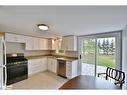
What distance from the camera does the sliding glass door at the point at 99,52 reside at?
3.79 meters

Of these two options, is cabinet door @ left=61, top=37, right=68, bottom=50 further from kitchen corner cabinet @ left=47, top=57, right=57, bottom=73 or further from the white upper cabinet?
the white upper cabinet

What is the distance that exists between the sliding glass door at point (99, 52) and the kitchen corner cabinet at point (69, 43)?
31 cm

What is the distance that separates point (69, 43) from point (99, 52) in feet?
4.57

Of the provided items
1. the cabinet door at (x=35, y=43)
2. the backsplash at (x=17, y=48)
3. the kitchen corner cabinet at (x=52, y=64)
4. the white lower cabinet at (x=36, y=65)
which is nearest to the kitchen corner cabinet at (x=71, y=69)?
the kitchen corner cabinet at (x=52, y=64)

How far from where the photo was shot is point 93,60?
14.8 ft

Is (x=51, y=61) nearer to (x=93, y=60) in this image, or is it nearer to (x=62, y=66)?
(x=62, y=66)

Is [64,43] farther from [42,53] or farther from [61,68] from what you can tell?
[42,53]

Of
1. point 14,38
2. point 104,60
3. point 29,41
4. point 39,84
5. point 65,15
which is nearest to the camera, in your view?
point 65,15

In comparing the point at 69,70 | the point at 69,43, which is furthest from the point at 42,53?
the point at 69,70

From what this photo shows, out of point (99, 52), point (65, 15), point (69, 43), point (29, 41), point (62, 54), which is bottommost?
point (62, 54)

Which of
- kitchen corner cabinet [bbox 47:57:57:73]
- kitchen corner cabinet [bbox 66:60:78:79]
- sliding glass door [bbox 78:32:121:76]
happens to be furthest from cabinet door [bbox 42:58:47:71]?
sliding glass door [bbox 78:32:121:76]

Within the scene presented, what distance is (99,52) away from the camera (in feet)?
14.1

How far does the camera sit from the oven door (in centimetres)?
389
